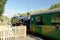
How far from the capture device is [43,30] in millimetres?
15828

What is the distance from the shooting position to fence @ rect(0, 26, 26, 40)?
487 inches

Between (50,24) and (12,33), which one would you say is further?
(50,24)

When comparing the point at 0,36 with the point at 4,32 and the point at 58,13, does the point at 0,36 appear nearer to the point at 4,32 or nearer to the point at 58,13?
the point at 4,32

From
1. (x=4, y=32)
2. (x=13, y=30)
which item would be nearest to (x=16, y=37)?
(x=13, y=30)

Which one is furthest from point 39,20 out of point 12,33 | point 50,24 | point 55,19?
point 12,33

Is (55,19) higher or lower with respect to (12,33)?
higher

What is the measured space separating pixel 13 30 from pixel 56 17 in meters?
3.58

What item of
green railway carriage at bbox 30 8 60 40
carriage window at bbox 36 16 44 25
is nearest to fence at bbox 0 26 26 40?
green railway carriage at bbox 30 8 60 40

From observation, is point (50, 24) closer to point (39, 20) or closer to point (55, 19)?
point (55, 19)

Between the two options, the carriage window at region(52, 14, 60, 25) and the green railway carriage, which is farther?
the carriage window at region(52, 14, 60, 25)

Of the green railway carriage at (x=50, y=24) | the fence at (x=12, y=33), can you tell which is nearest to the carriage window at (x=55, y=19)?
the green railway carriage at (x=50, y=24)

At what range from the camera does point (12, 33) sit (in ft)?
43.6

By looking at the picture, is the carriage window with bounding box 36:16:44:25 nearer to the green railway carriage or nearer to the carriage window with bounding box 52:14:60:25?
the green railway carriage

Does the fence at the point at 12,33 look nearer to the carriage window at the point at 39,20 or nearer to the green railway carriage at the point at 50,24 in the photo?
the green railway carriage at the point at 50,24
